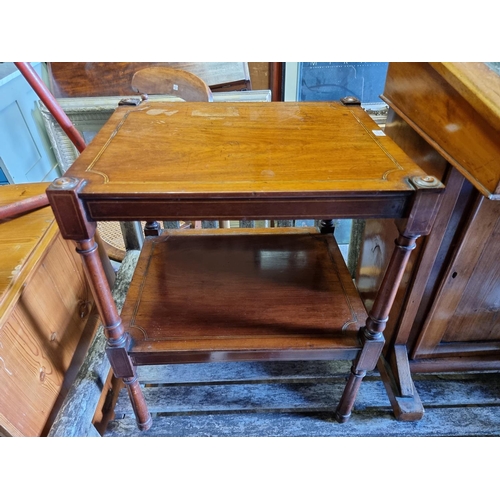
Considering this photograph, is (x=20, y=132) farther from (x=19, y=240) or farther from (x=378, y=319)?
(x=378, y=319)

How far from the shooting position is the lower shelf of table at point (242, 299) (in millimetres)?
927

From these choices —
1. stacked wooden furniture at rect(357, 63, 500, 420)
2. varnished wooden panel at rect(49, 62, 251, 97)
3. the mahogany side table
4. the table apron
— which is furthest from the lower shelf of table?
varnished wooden panel at rect(49, 62, 251, 97)

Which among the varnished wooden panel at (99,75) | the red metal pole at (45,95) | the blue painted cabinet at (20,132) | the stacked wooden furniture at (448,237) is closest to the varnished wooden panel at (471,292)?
the stacked wooden furniture at (448,237)

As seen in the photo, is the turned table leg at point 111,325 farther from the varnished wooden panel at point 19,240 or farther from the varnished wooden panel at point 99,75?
the varnished wooden panel at point 99,75

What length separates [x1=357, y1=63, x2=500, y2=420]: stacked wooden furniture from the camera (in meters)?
0.69

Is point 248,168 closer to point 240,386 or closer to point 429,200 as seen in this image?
point 429,200

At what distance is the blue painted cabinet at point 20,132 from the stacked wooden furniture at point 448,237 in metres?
2.05

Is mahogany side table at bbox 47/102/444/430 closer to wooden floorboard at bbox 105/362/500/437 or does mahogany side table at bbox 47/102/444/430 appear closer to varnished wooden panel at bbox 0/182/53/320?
wooden floorboard at bbox 105/362/500/437

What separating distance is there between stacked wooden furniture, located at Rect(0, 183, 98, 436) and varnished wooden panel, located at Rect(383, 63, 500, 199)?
1084 mm

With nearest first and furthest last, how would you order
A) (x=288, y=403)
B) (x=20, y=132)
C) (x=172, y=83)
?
(x=288, y=403), (x=172, y=83), (x=20, y=132)

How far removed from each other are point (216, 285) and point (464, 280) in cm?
70

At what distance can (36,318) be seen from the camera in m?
1.04

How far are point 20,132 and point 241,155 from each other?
203 centimetres

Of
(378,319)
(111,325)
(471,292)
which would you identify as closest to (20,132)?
(111,325)
